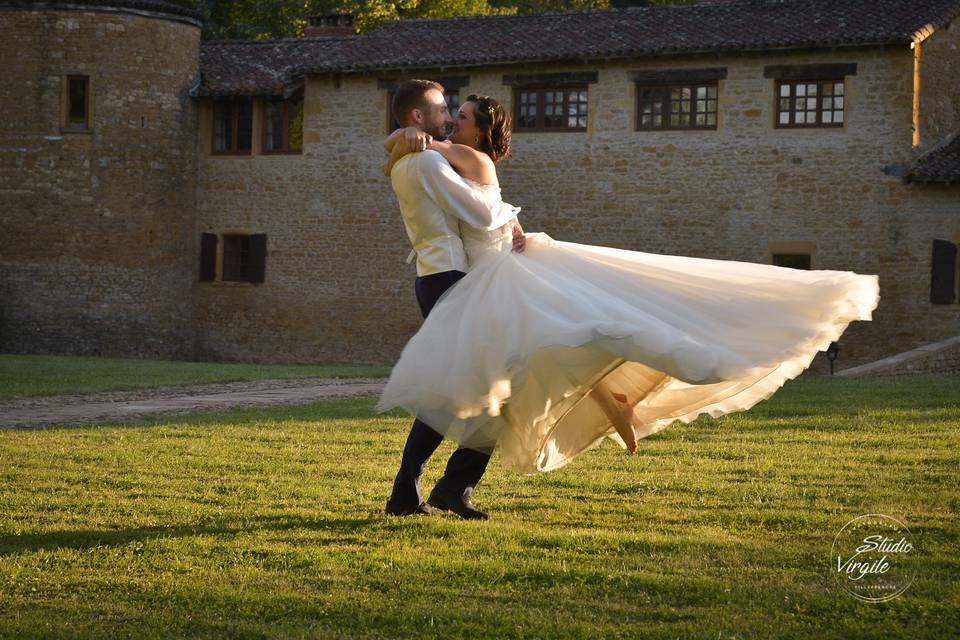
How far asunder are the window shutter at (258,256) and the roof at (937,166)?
42.5ft

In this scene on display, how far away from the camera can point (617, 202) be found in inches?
1001

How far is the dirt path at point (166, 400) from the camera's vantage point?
38.9ft

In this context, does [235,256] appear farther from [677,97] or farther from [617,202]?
[677,97]

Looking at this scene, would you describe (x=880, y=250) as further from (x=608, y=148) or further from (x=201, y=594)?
(x=201, y=594)

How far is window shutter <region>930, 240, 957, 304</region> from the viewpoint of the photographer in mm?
22953

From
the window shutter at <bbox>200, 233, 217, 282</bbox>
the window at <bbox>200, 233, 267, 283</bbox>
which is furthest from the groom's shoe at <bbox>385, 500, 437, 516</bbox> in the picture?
the window shutter at <bbox>200, 233, 217, 282</bbox>

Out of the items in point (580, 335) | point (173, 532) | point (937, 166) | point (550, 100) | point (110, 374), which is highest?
point (550, 100)

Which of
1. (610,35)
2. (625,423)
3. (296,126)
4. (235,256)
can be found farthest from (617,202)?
(625,423)

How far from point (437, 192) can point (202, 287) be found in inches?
922

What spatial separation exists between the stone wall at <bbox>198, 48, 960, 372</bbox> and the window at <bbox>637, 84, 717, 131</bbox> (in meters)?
0.19

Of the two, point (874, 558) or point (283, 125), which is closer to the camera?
point (874, 558)

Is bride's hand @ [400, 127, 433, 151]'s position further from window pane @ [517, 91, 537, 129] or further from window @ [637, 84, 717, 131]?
window pane @ [517, 91, 537, 129]

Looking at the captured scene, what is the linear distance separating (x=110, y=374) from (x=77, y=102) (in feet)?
37.8

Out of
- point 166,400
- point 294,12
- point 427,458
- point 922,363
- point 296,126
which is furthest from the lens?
point 294,12
